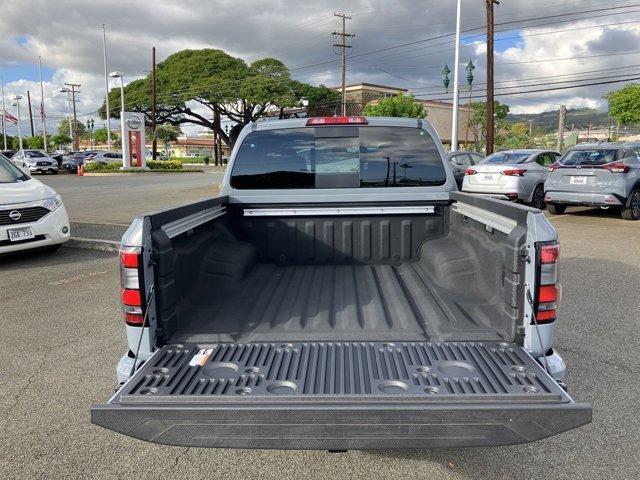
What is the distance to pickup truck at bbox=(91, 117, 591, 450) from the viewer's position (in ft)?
6.40

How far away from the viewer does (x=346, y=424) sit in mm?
1943

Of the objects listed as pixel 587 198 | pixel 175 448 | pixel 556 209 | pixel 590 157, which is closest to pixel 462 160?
pixel 556 209

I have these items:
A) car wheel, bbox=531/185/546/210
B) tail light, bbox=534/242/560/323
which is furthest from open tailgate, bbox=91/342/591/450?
car wheel, bbox=531/185/546/210

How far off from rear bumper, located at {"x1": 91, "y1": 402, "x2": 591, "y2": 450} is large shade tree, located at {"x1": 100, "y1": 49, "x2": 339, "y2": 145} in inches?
1928

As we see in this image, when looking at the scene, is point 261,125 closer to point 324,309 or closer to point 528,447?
point 324,309

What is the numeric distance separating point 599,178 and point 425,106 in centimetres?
6582

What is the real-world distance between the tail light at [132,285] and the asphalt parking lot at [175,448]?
915mm

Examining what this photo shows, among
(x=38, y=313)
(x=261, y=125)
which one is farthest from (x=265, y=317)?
(x=38, y=313)

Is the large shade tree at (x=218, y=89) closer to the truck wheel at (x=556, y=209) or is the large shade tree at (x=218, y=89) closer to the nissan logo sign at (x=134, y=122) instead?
the nissan logo sign at (x=134, y=122)

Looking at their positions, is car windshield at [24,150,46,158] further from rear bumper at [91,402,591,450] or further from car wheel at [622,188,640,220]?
rear bumper at [91,402,591,450]

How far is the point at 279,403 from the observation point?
198 centimetres

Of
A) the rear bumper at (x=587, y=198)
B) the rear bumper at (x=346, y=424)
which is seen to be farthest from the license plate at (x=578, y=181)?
the rear bumper at (x=346, y=424)

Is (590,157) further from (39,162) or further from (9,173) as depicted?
(39,162)

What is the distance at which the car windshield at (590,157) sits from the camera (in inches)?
453
